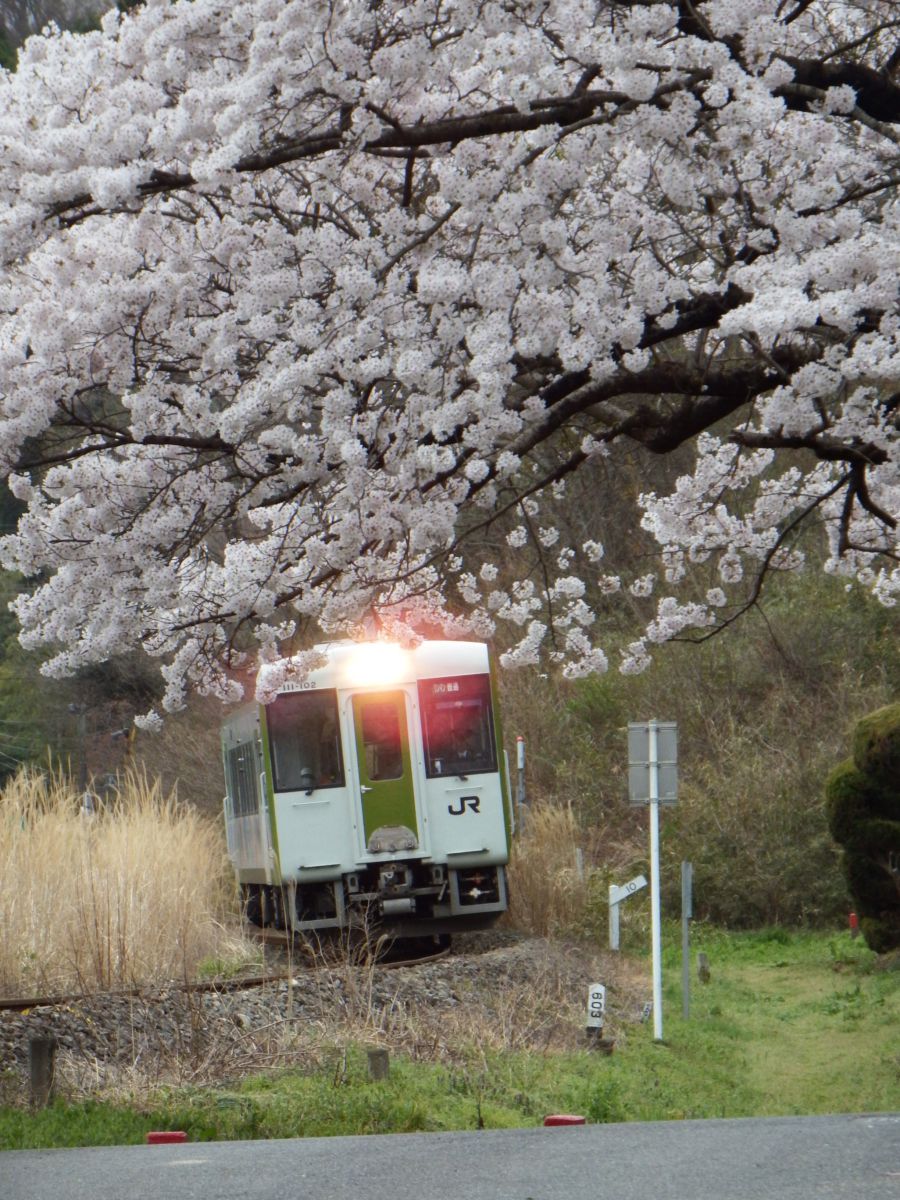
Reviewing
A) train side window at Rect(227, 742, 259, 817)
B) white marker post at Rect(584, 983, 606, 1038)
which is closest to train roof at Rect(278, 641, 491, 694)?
train side window at Rect(227, 742, 259, 817)

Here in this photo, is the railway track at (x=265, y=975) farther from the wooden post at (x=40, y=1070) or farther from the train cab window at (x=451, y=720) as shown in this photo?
the train cab window at (x=451, y=720)

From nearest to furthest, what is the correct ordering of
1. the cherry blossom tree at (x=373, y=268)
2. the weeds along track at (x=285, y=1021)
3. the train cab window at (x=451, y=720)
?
1. the cherry blossom tree at (x=373, y=268)
2. the weeds along track at (x=285, y=1021)
3. the train cab window at (x=451, y=720)

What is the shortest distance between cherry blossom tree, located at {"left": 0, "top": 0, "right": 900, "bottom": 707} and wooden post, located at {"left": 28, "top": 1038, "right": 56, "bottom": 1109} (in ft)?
6.07

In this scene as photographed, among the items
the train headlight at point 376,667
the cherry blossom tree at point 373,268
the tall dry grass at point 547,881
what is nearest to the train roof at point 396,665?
the train headlight at point 376,667

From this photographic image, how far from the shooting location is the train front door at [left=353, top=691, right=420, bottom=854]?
18.0m

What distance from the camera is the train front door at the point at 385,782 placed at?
18.0 metres

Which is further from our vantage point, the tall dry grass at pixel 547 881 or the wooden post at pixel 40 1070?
the tall dry grass at pixel 547 881

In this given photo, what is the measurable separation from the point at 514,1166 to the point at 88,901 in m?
6.90

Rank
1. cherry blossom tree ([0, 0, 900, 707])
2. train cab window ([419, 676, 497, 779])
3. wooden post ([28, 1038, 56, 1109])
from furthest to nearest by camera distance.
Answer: train cab window ([419, 676, 497, 779]), wooden post ([28, 1038, 56, 1109]), cherry blossom tree ([0, 0, 900, 707])

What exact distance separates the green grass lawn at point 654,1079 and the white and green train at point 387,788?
99.4 inches

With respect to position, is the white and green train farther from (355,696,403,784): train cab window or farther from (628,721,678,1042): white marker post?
(628,721,678,1042): white marker post

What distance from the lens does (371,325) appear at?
743cm

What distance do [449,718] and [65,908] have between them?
19.7ft

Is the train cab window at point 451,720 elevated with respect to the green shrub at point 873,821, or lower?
elevated
